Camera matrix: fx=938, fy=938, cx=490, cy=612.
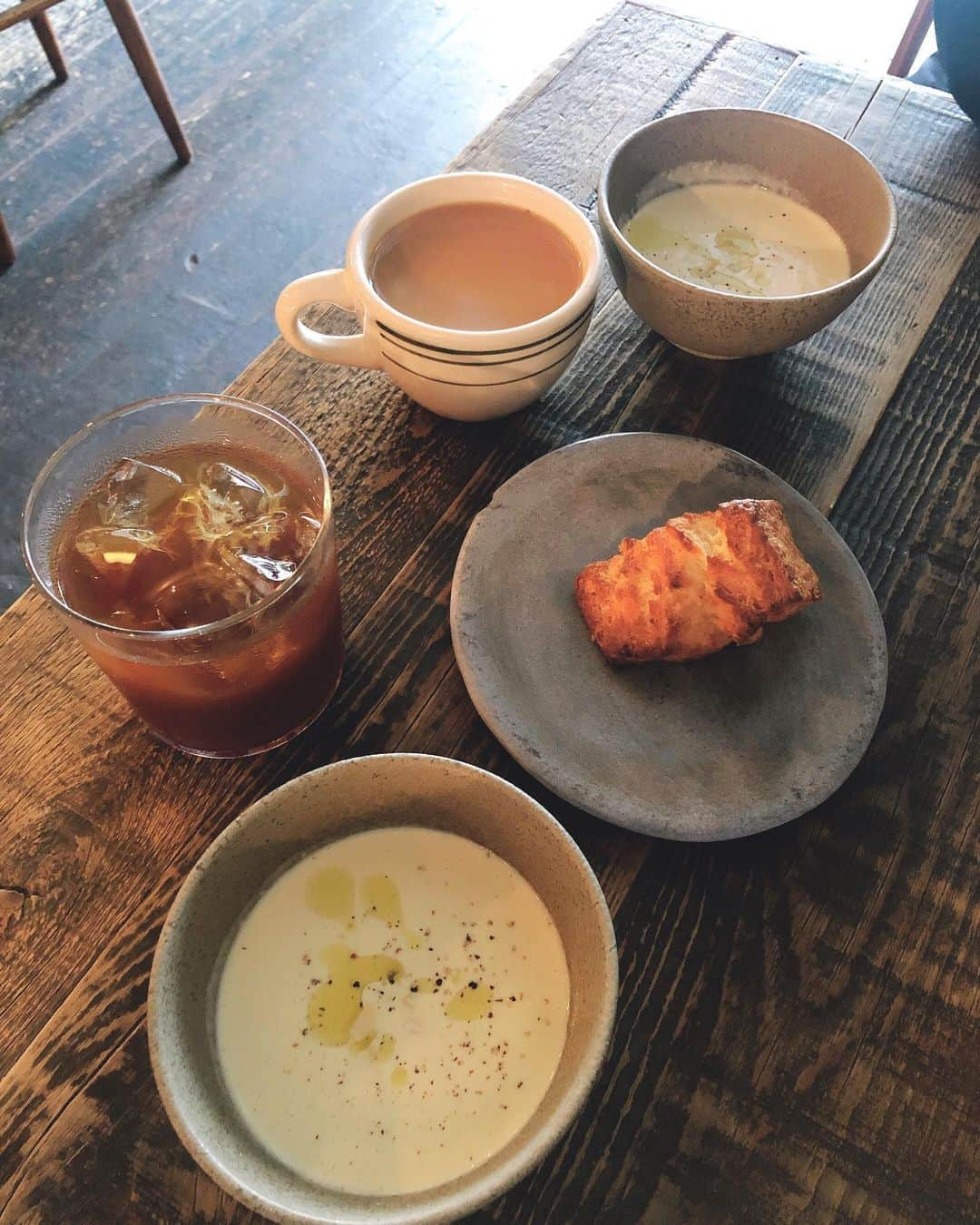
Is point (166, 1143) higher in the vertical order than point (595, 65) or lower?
lower

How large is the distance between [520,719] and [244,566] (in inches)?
10.7

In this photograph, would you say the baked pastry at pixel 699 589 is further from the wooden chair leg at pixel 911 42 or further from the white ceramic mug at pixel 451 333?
the wooden chair leg at pixel 911 42

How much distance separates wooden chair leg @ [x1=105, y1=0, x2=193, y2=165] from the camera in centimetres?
251

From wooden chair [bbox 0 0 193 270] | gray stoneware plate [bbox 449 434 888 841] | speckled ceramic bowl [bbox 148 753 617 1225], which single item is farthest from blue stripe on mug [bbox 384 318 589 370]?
wooden chair [bbox 0 0 193 270]

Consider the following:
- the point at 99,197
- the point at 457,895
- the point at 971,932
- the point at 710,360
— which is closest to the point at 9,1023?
the point at 457,895

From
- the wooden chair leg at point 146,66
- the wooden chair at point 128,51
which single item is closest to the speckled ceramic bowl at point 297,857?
the wooden chair at point 128,51

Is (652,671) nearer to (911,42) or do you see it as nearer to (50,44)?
(911,42)

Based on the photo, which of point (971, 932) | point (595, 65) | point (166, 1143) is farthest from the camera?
point (595, 65)

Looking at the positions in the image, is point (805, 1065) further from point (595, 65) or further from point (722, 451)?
point (595, 65)

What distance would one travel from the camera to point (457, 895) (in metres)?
0.74

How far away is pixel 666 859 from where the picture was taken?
83cm

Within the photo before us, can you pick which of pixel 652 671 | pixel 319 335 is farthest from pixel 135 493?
pixel 652 671

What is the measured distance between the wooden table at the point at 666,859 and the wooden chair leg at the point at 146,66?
1951mm

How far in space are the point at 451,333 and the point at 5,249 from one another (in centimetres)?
212
